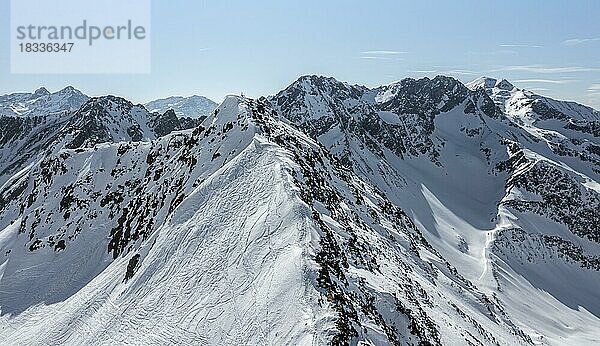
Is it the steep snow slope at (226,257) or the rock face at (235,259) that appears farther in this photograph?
the rock face at (235,259)

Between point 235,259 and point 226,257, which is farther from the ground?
point 235,259

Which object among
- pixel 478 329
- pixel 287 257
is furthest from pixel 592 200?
pixel 287 257

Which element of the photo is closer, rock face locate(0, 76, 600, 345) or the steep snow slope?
the steep snow slope

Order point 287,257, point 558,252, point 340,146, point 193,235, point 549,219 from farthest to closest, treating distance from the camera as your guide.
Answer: point 340,146, point 549,219, point 558,252, point 193,235, point 287,257

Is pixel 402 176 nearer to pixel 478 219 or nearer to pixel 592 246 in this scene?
pixel 478 219

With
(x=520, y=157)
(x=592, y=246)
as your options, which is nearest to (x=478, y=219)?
(x=592, y=246)

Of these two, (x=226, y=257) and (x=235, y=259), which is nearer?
(x=235, y=259)

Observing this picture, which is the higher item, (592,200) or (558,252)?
(592,200)

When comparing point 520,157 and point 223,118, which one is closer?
point 223,118

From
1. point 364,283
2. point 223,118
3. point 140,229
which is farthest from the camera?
point 223,118

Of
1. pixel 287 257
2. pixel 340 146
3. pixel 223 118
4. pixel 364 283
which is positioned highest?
pixel 223 118
